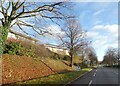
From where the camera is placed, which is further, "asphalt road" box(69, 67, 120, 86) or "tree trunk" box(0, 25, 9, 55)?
"asphalt road" box(69, 67, 120, 86)

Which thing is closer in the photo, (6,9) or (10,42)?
(6,9)

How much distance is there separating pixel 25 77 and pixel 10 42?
580cm

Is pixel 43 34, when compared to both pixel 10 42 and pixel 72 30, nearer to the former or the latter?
pixel 10 42

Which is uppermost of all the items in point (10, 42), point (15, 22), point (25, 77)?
point (15, 22)

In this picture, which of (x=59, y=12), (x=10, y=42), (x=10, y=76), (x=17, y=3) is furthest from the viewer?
(x=10, y=42)

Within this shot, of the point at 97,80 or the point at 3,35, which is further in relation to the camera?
the point at 97,80

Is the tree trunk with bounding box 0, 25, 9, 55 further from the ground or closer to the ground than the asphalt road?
further from the ground

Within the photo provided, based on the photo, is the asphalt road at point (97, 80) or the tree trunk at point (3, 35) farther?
the asphalt road at point (97, 80)

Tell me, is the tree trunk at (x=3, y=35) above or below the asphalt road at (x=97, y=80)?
above

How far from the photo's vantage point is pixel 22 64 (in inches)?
816

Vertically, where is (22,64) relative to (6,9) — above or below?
below

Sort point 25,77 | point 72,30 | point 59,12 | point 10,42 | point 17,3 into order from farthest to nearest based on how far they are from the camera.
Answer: point 72,30, point 10,42, point 59,12, point 17,3, point 25,77

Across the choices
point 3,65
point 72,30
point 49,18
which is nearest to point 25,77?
point 3,65

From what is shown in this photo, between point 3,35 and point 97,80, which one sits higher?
point 3,35
